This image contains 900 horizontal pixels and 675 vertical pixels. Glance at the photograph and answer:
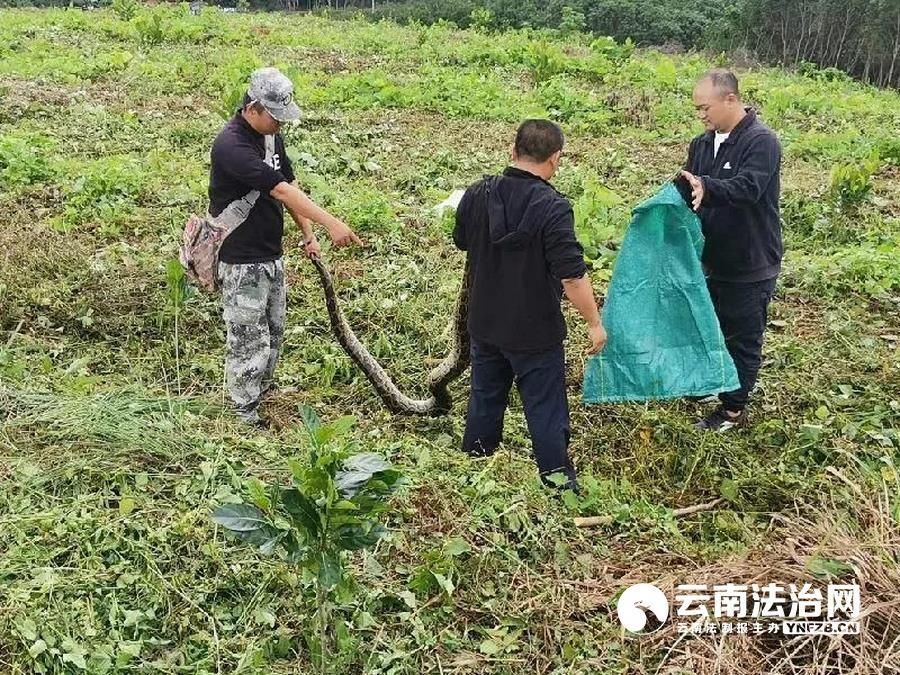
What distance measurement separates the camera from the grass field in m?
2.61

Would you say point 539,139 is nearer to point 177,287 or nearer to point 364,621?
point 364,621

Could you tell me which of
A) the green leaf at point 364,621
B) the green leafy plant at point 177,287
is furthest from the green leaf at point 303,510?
the green leafy plant at point 177,287

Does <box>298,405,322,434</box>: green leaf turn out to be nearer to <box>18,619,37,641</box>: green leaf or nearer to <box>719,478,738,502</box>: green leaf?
<box>18,619,37,641</box>: green leaf

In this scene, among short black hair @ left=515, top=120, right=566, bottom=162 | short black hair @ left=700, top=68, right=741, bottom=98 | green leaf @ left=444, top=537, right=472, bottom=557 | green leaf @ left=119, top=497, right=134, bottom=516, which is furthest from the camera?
short black hair @ left=700, top=68, right=741, bottom=98

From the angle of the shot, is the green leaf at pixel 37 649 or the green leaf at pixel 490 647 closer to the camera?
the green leaf at pixel 37 649

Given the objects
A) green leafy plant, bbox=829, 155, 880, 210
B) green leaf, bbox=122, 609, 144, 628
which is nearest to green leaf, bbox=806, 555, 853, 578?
green leaf, bbox=122, 609, 144, 628

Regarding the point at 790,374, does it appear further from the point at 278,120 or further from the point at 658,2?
the point at 658,2

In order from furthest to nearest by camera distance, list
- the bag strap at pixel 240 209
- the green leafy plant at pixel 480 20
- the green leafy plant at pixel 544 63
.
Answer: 1. the green leafy plant at pixel 480 20
2. the green leafy plant at pixel 544 63
3. the bag strap at pixel 240 209

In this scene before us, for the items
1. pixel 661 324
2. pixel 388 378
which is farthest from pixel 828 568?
pixel 388 378

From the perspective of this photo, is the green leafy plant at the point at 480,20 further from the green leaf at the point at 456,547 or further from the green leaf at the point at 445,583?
the green leaf at the point at 445,583

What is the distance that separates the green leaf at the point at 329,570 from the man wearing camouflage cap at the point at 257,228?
162cm

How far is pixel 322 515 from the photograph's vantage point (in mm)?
2371

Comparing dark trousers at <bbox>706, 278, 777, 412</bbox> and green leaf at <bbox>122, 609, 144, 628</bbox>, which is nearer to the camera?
green leaf at <bbox>122, 609, 144, 628</bbox>

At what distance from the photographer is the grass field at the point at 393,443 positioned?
2.61 m
